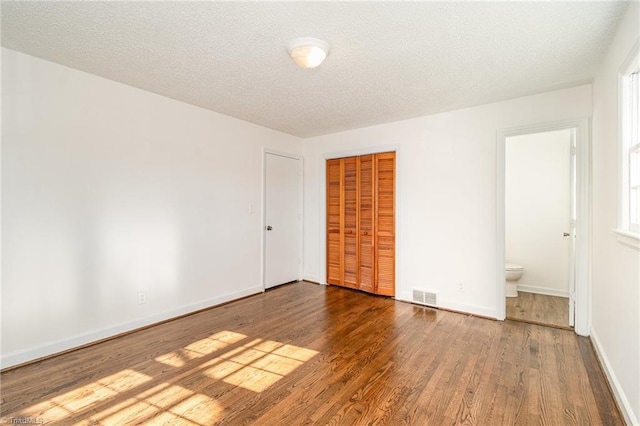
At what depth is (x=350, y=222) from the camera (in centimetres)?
455

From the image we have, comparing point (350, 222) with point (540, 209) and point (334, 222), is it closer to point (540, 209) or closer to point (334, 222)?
point (334, 222)

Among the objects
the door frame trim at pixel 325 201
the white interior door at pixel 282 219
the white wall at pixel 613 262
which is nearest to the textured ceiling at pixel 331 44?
the white wall at pixel 613 262

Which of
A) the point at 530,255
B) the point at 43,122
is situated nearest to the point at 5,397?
the point at 43,122

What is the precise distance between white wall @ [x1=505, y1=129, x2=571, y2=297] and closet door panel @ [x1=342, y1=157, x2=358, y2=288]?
7.67 ft

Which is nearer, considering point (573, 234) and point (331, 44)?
point (331, 44)

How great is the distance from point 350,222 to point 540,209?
2752 millimetres

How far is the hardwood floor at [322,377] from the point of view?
1773 millimetres

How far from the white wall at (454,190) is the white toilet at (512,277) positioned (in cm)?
98

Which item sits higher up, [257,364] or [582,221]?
[582,221]

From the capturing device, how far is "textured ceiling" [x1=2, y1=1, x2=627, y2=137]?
1.81 metres

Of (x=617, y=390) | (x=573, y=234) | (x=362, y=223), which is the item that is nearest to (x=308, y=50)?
(x=362, y=223)

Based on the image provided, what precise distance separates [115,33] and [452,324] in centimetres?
393

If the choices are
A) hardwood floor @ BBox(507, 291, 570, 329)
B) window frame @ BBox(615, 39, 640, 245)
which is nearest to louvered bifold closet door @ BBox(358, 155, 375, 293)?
hardwood floor @ BBox(507, 291, 570, 329)

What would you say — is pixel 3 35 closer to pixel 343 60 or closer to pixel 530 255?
pixel 343 60
